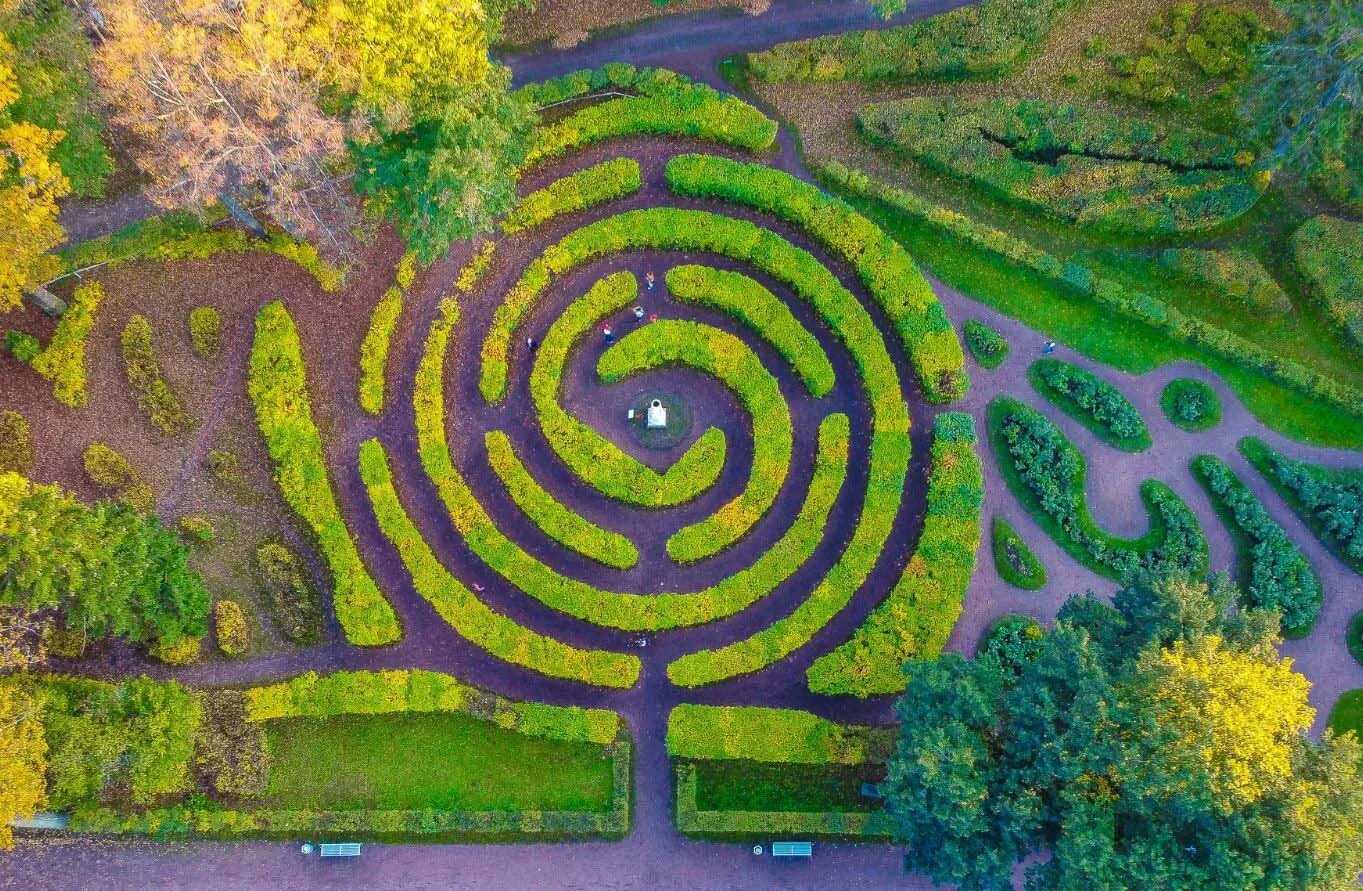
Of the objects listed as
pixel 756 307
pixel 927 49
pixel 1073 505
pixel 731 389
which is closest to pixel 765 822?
pixel 731 389

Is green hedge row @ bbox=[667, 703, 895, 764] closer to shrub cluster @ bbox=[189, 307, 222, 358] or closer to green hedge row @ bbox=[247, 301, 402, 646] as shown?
green hedge row @ bbox=[247, 301, 402, 646]

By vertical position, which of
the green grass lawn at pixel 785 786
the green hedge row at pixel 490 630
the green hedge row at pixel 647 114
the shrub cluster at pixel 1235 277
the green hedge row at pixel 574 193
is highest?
the green hedge row at pixel 647 114

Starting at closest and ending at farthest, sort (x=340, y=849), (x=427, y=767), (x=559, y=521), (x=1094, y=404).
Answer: (x=340, y=849) → (x=427, y=767) → (x=559, y=521) → (x=1094, y=404)

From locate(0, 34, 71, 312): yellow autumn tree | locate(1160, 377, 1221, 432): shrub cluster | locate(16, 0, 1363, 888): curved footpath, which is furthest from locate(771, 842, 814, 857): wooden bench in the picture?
locate(0, 34, 71, 312): yellow autumn tree

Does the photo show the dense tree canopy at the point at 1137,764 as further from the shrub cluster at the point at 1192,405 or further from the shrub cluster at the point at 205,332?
the shrub cluster at the point at 205,332

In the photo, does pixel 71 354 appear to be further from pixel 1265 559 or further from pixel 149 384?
pixel 1265 559

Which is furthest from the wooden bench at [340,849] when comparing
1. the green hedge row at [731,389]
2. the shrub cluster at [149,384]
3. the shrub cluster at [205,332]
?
the shrub cluster at [205,332]

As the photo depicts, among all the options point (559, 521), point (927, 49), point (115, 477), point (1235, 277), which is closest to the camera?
point (115, 477)
